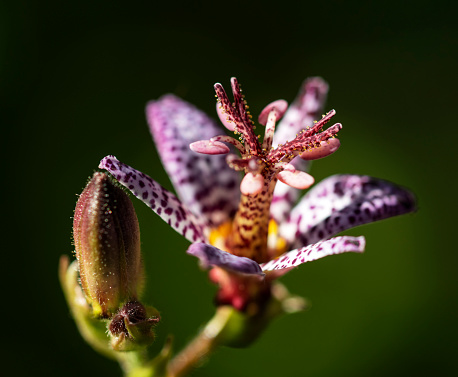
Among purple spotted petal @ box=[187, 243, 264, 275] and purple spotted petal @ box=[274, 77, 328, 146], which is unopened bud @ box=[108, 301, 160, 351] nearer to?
purple spotted petal @ box=[187, 243, 264, 275]

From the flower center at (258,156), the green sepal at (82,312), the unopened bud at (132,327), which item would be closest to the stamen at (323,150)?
the flower center at (258,156)

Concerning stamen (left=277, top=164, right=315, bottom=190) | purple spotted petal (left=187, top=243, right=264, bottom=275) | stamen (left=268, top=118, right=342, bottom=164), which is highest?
stamen (left=268, top=118, right=342, bottom=164)

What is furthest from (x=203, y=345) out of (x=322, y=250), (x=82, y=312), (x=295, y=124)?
(x=295, y=124)

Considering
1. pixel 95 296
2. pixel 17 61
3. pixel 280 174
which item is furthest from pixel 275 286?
pixel 17 61

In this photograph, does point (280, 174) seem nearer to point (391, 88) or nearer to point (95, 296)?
point (95, 296)

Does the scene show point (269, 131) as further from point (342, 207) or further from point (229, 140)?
point (342, 207)

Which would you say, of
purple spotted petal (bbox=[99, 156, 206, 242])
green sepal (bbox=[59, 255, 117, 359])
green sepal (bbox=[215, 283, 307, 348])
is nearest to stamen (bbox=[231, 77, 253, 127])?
purple spotted petal (bbox=[99, 156, 206, 242])
